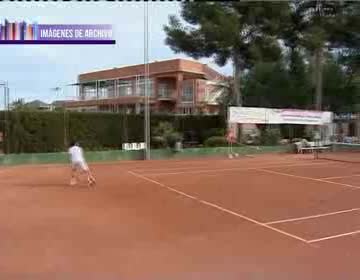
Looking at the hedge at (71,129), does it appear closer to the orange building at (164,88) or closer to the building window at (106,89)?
the orange building at (164,88)

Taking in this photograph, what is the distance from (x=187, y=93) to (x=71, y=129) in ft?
112

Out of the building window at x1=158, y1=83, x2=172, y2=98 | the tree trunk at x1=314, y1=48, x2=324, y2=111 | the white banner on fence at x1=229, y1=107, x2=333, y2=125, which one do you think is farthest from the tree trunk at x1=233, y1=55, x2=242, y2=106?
the building window at x1=158, y1=83, x2=172, y2=98

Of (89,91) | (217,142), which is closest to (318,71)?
(217,142)

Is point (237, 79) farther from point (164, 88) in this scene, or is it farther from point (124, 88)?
point (124, 88)

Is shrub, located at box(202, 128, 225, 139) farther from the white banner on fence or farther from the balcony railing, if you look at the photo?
the balcony railing

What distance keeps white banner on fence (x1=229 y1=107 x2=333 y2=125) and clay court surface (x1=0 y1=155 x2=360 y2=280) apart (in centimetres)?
1065

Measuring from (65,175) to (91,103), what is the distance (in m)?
50.1

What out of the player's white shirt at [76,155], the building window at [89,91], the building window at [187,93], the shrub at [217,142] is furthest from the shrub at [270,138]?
the building window at [89,91]

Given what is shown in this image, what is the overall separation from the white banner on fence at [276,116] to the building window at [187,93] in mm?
29203

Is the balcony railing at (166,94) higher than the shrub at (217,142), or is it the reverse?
the balcony railing at (166,94)

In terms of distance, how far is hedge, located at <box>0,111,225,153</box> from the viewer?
974 inches

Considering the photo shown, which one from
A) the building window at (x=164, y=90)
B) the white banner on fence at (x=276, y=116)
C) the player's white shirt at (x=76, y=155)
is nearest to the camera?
the player's white shirt at (x=76, y=155)

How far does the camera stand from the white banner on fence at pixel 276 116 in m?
28.1

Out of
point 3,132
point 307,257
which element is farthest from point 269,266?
point 3,132
